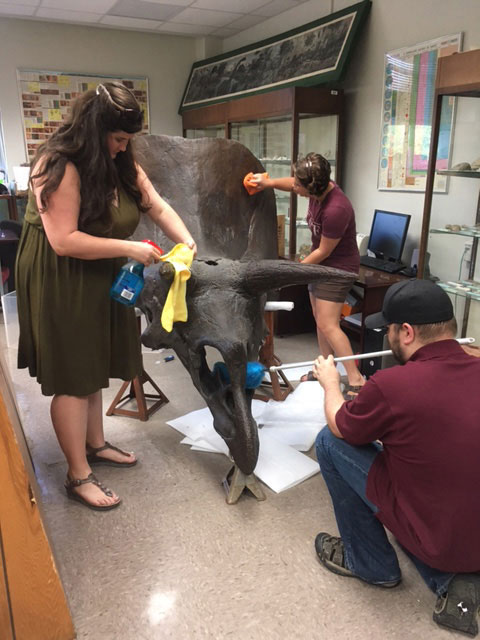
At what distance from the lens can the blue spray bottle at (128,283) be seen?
2.00 metres

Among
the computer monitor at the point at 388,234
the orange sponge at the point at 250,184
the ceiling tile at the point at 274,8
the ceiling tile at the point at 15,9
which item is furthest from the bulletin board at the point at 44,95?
the orange sponge at the point at 250,184

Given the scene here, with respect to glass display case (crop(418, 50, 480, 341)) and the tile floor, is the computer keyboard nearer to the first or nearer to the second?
glass display case (crop(418, 50, 480, 341))

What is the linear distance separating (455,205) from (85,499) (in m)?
2.58

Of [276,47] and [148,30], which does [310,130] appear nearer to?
[276,47]

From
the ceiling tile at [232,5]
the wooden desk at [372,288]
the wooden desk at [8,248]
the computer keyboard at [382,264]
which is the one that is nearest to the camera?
the wooden desk at [372,288]

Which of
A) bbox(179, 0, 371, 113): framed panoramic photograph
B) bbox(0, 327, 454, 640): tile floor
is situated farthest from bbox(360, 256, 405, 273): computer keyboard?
bbox(0, 327, 454, 640): tile floor

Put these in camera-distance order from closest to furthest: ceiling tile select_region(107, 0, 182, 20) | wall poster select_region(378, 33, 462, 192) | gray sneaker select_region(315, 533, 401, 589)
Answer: gray sneaker select_region(315, 533, 401, 589)
wall poster select_region(378, 33, 462, 192)
ceiling tile select_region(107, 0, 182, 20)

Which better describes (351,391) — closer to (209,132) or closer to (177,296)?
(177,296)

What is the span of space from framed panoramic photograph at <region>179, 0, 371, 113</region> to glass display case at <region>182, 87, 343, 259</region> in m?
0.23

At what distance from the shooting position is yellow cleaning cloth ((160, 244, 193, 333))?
2.00 meters

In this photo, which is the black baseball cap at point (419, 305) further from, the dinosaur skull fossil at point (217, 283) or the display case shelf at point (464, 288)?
the display case shelf at point (464, 288)

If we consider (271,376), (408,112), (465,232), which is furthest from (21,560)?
(408,112)

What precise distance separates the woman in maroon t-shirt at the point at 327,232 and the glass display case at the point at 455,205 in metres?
0.48

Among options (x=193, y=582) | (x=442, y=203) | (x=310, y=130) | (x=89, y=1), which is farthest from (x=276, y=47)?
(x=193, y=582)
